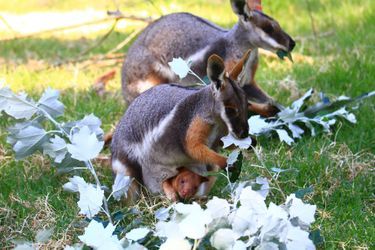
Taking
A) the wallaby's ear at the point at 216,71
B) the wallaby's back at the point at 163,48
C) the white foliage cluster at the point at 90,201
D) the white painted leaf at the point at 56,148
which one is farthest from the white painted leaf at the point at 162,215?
the wallaby's back at the point at 163,48

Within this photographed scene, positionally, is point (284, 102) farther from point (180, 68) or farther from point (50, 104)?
point (50, 104)

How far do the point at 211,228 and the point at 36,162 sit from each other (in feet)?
5.18

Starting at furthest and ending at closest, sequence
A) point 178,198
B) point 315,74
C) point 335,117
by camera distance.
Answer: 1. point 315,74
2. point 335,117
3. point 178,198

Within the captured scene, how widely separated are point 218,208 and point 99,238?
1.39ft

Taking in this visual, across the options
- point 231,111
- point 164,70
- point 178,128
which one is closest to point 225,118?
point 231,111

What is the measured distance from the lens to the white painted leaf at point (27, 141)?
365cm

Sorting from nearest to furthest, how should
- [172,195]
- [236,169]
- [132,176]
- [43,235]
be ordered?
Answer: [43,235] → [236,169] → [172,195] → [132,176]

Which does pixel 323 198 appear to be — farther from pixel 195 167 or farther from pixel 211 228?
pixel 211 228

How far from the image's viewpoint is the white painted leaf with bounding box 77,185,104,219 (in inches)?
120

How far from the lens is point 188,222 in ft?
8.41

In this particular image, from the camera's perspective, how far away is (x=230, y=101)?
3.12 metres

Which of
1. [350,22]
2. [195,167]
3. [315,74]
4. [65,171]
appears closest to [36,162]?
[65,171]

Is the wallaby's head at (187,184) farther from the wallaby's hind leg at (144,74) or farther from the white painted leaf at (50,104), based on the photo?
the wallaby's hind leg at (144,74)

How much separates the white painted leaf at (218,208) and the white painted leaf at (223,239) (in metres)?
0.11
